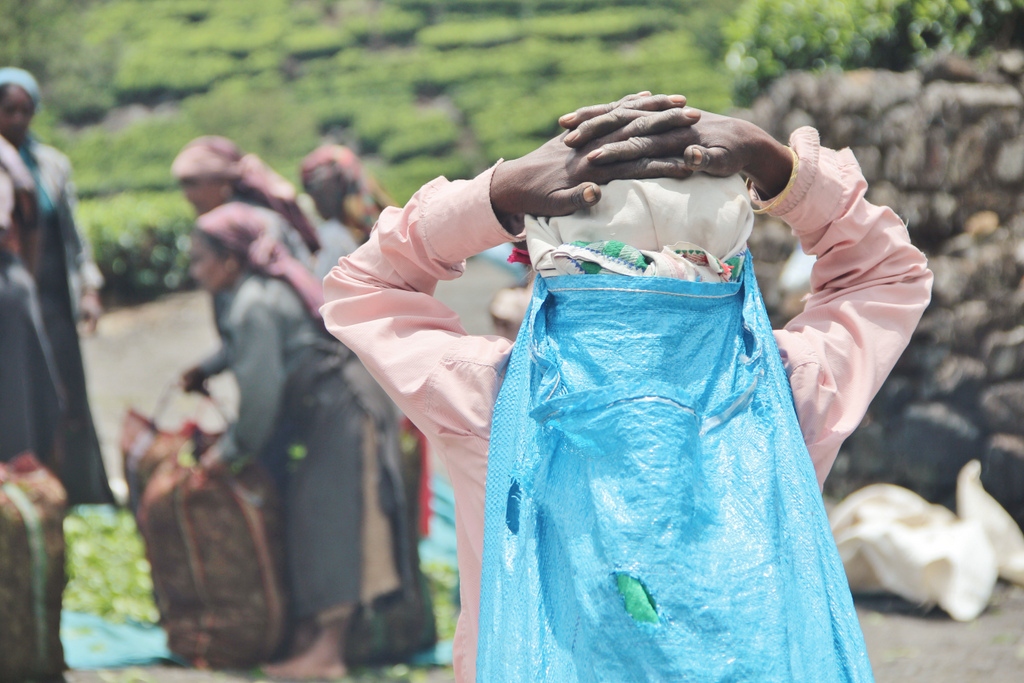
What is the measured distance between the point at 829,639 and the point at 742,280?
473mm

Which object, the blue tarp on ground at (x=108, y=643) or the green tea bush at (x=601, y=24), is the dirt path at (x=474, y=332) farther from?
the green tea bush at (x=601, y=24)

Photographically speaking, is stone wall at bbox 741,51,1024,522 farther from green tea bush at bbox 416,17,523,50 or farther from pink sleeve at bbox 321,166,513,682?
green tea bush at bbox 416,17,523,50

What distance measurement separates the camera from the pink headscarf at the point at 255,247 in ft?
14.4

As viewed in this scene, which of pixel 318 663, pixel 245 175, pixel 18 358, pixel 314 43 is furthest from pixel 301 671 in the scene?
pixel 314 43

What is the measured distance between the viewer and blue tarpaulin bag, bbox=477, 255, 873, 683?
120 cm

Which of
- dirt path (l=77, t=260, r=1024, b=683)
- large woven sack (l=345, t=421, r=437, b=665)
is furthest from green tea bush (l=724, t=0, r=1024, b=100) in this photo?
large woven sack (l=345, t=421, r=437, b=665)

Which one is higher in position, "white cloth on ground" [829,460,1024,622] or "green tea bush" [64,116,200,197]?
"white cloth on ground" [829,460,1024,622]

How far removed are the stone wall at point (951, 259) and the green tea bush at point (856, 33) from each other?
35cm

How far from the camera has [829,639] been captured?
1.26 m

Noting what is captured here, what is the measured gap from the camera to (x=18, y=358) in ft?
15.1

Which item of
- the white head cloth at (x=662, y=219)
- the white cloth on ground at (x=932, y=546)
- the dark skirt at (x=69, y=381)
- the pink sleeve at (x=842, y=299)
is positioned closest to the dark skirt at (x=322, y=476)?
the dark skirt at (x=69, y=381)

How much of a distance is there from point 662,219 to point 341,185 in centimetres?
416

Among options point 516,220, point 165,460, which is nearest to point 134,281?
point 165,460

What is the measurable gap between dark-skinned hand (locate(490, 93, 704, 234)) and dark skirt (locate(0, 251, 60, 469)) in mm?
3698
